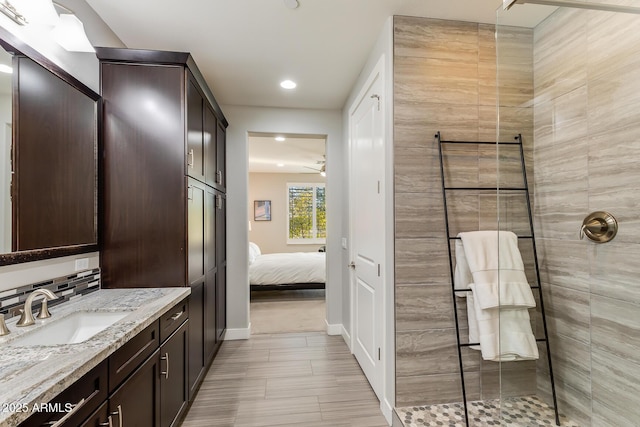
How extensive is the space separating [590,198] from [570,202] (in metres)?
0.12

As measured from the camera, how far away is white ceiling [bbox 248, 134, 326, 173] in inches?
195

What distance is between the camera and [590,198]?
173cm

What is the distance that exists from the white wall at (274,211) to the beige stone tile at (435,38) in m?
6.13

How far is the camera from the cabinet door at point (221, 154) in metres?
3.10

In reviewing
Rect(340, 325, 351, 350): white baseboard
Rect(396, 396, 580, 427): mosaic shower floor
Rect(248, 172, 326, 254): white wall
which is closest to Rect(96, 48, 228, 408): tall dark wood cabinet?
Rect(396, 396, 580, 427): mosaic shower floor

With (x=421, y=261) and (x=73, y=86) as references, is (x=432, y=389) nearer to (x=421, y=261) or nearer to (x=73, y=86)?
(x=421, y=261)

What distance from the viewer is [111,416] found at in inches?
46.7

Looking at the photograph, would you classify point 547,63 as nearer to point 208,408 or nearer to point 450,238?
point 450,238

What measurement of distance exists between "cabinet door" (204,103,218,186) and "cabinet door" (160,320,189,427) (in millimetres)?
1244

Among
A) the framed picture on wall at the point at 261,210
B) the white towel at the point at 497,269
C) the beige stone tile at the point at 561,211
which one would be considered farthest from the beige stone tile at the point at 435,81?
the framed picture on wall at the point at 261,210

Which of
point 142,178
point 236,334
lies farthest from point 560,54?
point 236,334

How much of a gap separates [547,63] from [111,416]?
296cm

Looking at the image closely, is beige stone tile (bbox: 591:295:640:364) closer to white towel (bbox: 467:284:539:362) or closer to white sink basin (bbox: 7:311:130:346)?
white towel (bbox: 467:284:539:362)

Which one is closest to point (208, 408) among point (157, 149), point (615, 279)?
point (157, 149)
